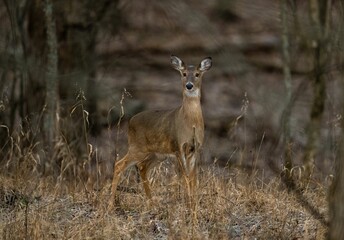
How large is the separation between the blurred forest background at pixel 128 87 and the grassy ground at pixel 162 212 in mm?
275

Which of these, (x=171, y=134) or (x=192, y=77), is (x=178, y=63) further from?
(x=171, y=134)

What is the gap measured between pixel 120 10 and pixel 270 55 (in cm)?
458

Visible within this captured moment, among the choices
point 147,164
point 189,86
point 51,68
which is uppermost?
point 189,86

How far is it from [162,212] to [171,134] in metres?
1.94

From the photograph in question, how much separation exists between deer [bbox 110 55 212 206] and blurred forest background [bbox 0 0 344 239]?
362mm

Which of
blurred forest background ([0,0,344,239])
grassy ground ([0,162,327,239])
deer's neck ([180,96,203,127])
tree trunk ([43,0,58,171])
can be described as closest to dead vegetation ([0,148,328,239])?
grassy ground ([0,162,327,239])

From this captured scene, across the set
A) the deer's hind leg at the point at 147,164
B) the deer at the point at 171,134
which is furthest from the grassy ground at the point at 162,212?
the deer's hind leg at the point at 147,164

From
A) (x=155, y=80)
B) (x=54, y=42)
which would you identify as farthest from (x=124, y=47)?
(x=54, y=42)

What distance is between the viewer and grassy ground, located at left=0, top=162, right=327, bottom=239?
7.37 m

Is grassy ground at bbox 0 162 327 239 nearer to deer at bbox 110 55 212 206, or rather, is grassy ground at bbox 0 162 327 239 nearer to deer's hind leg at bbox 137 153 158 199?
deer at bbox 110 55 212 206

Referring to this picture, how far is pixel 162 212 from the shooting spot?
7.89 meters

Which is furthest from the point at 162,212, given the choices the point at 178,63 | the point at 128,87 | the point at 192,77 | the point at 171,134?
the point at 128,87

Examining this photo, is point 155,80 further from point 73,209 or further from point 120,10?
point 73,209

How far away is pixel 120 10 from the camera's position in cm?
1620
